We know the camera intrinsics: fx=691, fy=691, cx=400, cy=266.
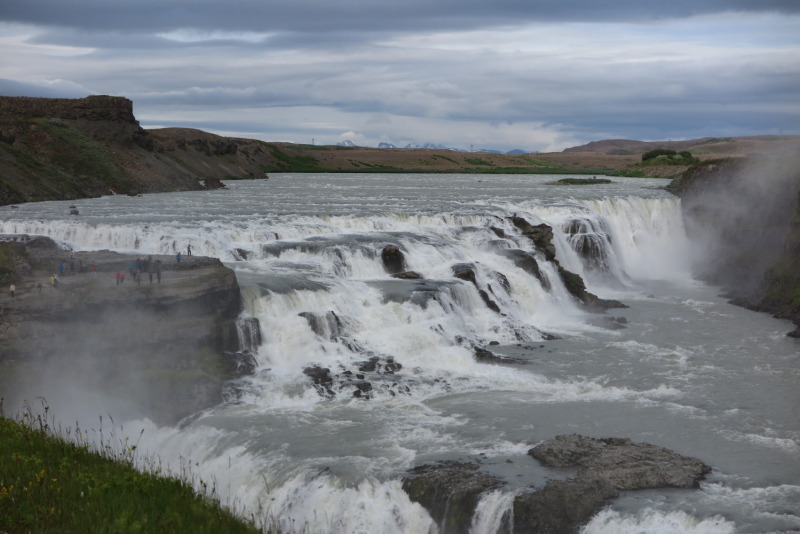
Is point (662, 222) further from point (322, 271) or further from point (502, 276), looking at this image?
point (322, 271)

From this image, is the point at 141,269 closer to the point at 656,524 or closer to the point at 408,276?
the point at 408,276

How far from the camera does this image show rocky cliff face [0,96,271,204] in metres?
51.7

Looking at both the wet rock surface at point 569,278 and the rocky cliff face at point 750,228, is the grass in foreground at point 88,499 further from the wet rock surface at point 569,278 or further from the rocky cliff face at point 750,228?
the rocky cliff face at point 750,228

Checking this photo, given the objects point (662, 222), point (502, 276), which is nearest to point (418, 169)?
point (662, 222)

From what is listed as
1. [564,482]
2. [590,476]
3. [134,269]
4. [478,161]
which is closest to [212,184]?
[134,269]

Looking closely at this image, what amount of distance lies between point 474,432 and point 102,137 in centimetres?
6491

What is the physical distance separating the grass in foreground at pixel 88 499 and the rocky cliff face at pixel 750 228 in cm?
2761

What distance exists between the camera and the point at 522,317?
1174 inches

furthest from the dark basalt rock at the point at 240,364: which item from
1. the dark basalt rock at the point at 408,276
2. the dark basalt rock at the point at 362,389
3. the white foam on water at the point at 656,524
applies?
the white foam on water at the point at 656,524

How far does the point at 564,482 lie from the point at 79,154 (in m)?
60.5

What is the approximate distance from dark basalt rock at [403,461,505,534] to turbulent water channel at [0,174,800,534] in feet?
0.75

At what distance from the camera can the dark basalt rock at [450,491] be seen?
12.6 m

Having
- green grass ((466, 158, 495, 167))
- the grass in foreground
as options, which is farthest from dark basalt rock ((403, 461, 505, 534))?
green grass ((466, 158, 495, 167))

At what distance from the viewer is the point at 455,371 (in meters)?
21.9
